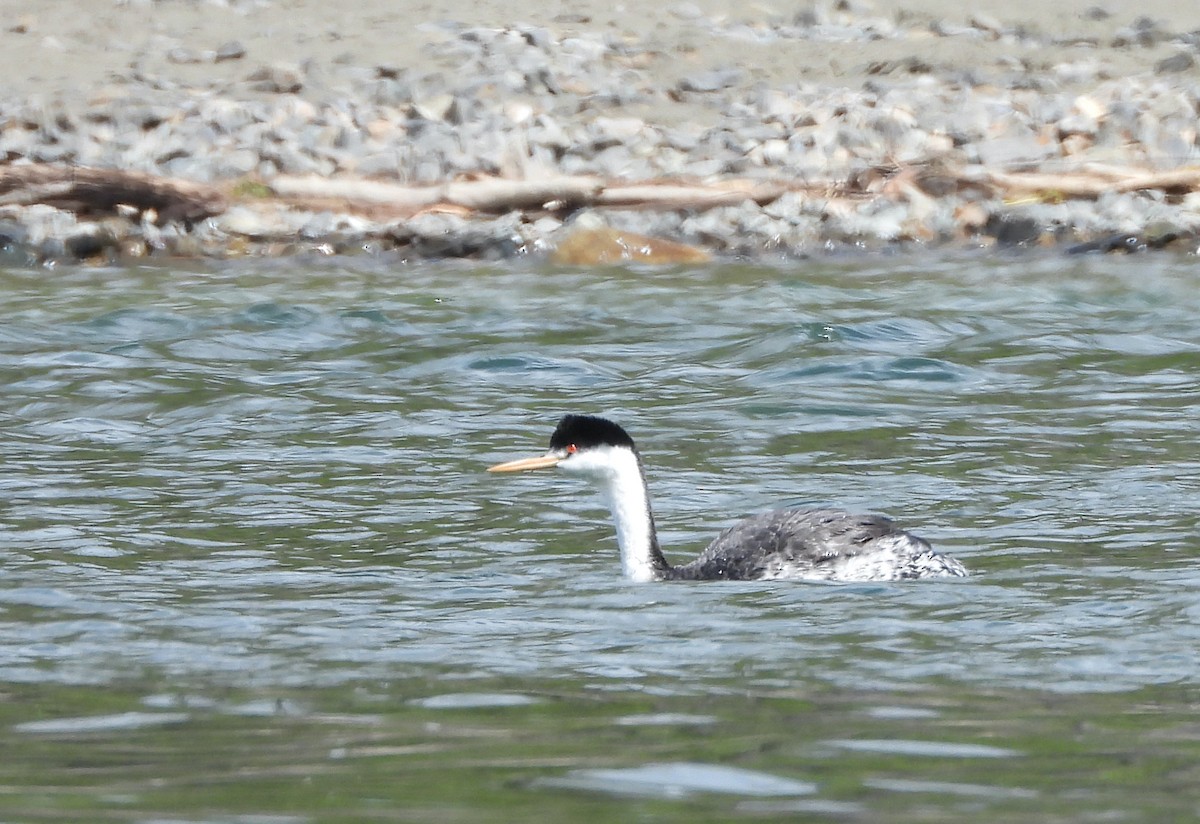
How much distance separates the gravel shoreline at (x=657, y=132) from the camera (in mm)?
19828

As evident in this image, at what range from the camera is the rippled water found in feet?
18.3

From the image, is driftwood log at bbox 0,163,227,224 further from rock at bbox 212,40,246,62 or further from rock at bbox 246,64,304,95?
rock at bbox 212,40,246,62

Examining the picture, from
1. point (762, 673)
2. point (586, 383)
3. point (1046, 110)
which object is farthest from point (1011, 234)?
point (762, 673)

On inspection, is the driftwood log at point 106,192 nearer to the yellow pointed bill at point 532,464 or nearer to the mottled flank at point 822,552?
the yellow pointed bill at point 532,464

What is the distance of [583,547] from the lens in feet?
32.2

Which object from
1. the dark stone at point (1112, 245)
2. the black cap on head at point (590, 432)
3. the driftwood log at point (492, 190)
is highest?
the driftwood log at point (492, 190)

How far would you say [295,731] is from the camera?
6023 millimetres

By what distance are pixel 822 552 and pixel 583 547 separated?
4.58 ft

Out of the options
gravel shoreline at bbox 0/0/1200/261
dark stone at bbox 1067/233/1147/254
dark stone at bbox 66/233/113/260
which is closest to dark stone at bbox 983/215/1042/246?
gravel shoreline at bbox 0/0/1200/261

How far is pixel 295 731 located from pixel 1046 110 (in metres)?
16.5

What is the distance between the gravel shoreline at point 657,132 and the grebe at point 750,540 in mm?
10108

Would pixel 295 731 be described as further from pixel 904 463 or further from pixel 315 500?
pixel 904 463

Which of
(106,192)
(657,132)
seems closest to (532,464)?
(106,192)

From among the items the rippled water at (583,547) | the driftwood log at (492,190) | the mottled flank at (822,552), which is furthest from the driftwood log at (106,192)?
the mottled flank at (822,552)
